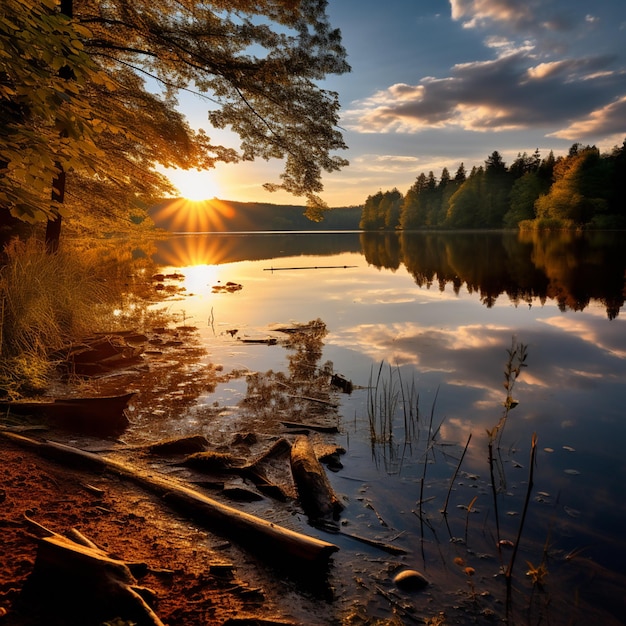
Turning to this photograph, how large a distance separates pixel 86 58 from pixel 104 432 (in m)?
4.71

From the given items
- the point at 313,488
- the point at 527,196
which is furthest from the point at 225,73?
the point at 527,196

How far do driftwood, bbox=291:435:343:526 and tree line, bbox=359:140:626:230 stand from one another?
7629 cm

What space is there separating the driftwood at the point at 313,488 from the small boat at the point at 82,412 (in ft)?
9.17

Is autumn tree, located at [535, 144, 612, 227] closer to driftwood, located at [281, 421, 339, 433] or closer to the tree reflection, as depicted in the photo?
the tree reflection

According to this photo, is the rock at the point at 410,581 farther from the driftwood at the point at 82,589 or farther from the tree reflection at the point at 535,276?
the tree reflection at the point at 535,276

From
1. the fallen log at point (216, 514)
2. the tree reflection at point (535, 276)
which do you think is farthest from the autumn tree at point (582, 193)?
the fallen log at point (216, 514)

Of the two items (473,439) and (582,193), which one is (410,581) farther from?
(582,193)

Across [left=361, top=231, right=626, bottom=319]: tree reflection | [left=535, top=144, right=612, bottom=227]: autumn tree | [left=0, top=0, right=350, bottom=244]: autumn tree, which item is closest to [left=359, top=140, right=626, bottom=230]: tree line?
[left=535, top=144, right=612, bottom=227]: autumn tree

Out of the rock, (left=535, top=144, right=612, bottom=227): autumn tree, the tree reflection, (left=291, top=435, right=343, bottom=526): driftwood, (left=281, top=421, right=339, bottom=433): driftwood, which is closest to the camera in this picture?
the rock

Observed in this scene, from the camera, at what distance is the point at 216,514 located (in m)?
4.29

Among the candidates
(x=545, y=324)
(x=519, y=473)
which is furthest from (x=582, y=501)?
(x=545, y=324)

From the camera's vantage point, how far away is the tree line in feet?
232

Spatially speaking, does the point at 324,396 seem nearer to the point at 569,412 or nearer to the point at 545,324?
the point at 569,412

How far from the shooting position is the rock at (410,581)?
12.0 ft
